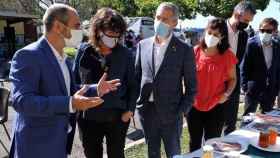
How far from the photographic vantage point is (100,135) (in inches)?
122

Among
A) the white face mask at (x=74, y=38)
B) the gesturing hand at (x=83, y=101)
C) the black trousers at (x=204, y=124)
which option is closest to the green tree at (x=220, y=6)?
the black trousers at (x=204, y=124)

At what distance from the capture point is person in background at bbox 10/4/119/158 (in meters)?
2.21

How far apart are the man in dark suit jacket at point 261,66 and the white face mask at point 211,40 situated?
1507mm

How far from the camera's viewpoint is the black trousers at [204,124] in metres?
3.52

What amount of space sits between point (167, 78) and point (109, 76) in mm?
483

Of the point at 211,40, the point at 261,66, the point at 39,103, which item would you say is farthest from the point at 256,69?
the point at 39,103

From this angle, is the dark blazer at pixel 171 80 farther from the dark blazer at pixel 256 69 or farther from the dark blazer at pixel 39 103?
the dark blazer at pixel 256 69

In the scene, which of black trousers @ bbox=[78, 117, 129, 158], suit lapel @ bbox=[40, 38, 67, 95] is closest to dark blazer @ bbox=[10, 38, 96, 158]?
suit lapel @ bbox=[40, 38, 67, 95]

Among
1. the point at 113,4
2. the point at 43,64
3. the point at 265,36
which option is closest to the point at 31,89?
the point at 43,64

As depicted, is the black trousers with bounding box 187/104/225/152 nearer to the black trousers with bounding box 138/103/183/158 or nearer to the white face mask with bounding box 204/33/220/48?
the black trousers with bounding box 138/103/183/158

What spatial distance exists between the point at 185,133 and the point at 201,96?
209 centimetres

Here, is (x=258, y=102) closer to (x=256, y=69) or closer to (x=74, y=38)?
(x=256, y=69)

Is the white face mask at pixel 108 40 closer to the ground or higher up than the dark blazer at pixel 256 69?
higher up

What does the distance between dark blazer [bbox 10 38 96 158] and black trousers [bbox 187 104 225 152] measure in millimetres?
1419
